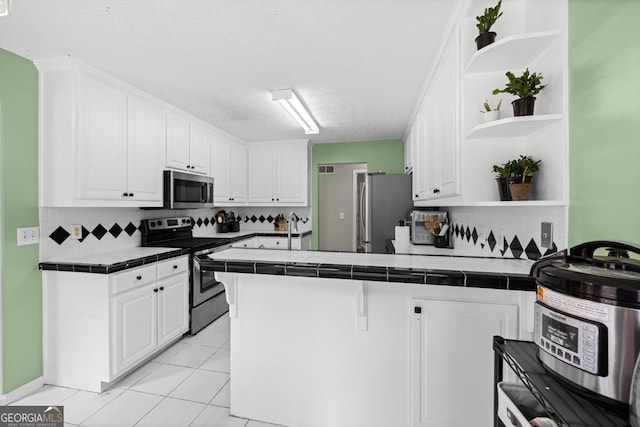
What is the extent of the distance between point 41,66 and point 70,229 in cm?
123

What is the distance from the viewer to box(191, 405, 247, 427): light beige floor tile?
177 cm

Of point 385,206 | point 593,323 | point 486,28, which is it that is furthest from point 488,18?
point 385,206

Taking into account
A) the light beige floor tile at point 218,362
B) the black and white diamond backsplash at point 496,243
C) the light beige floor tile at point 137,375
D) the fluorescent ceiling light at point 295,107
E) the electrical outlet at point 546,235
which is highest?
the fluorescent ceiling light at point 295,107

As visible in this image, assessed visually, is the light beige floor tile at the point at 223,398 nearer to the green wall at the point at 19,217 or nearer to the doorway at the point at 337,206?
the green wall at the point at 19,217

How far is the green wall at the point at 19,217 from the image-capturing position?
1.95 meters

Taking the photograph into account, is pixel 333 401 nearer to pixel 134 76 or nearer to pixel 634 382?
pixel 634 382

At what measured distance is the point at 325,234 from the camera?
511cm

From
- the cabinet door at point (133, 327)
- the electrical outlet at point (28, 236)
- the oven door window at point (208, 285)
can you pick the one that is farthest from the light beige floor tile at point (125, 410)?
the electrical outlet at point (28, 236)

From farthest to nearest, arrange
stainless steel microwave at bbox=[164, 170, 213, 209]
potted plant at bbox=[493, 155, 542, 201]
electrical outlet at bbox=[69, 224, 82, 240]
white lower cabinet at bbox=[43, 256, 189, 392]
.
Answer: stainless steel microwave at bbox=[164, 170, 213, 209], electrical outlet at bbox=[69, 224, 82, 240], white lower cabinet at bbox=[43, 256, 189, 392], potted plant at bbox=[493, 155, 542, 201]

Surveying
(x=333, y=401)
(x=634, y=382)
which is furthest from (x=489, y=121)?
(x=333, y=401)

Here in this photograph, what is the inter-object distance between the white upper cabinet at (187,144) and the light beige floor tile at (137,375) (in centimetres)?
188

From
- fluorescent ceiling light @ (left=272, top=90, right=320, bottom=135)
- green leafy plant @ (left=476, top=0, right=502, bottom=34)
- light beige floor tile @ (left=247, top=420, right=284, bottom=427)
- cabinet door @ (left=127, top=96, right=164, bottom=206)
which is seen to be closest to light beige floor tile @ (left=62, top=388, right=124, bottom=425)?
light beige floor tile @ (left=247, top=420, right=284, bottom=427)

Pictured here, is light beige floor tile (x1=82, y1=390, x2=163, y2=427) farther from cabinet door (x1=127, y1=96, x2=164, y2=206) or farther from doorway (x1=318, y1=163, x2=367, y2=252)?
doorway (x1=318, y1=163, x2=367, y2=252)

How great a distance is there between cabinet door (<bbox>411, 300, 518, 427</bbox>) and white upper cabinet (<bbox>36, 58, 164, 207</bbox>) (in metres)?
2.47
